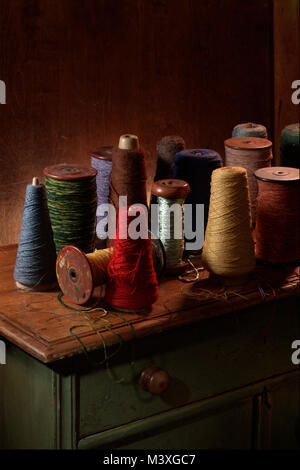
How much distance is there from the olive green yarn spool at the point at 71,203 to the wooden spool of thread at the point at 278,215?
0.46 metres

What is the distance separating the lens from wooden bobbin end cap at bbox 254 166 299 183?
1.95m

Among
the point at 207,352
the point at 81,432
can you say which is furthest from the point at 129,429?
the point at 207,352

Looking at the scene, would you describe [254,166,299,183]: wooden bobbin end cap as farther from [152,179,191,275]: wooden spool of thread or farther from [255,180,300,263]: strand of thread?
[152,179,191,275]: wooden spool of thread

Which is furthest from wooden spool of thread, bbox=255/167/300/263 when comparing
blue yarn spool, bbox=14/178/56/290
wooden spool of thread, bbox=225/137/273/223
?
blue yarn spool, bbox=14/178/56/290

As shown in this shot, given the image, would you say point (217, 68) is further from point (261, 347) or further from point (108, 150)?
point (261, 347)

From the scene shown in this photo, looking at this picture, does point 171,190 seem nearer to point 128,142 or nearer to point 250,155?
point 128,142

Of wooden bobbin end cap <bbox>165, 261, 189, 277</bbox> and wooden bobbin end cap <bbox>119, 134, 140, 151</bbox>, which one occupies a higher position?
wooden bobbin end cap <bbox>119, 134, 140, 151</bbox>

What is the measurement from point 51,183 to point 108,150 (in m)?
0.32

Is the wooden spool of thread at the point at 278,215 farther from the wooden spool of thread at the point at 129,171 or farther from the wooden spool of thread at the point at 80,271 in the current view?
the wooden spool of thread at the point at 80,271

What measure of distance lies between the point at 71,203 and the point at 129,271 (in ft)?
0.79

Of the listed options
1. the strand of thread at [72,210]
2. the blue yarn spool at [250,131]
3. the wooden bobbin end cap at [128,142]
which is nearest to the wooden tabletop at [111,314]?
the strand of thread at [72,210]

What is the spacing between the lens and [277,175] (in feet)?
6.55

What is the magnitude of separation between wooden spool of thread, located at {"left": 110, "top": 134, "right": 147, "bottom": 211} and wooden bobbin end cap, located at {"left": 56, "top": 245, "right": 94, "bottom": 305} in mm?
264

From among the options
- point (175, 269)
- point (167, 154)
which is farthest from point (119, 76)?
point (175, 269)
